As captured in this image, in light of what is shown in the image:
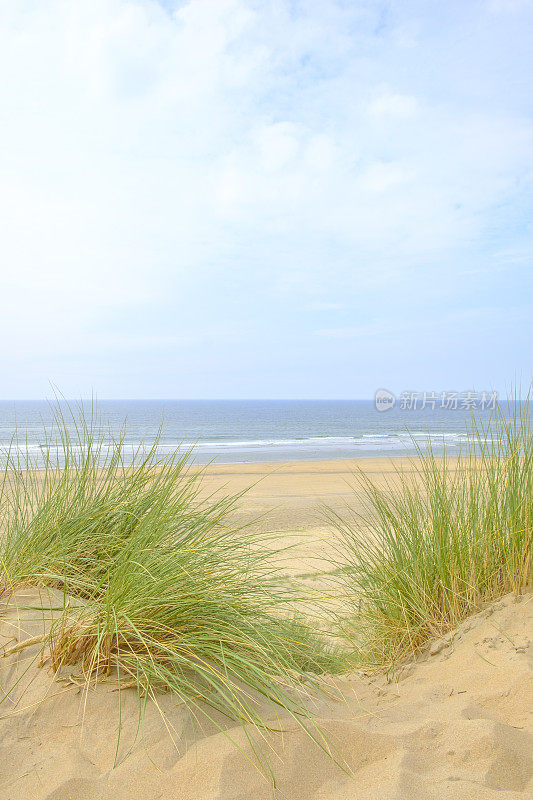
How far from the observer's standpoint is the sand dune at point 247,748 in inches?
65.3

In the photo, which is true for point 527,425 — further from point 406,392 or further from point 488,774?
point 406,392

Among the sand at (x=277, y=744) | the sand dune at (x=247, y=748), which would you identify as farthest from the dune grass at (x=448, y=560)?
the sand dune at (x=247, y=748)

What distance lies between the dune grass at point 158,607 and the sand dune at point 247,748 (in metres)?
0.08

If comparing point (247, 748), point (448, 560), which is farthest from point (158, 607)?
point (448, 560)

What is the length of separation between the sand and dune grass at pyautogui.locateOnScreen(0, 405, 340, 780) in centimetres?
8

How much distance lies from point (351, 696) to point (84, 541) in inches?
54.7

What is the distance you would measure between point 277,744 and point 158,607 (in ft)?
2.00

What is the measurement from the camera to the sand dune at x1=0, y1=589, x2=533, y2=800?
166 centimetres

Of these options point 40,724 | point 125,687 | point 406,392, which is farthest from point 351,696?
point 406,392

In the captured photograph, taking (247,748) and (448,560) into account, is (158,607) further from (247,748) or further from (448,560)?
(448,560)

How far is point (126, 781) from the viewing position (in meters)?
1.69

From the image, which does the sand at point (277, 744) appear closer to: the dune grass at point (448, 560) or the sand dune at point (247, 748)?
→ the sand dune at point (247, 748)

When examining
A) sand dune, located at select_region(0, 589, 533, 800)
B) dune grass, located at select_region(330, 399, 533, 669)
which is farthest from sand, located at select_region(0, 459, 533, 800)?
dune grass, located at select_region(330, 399, 533, 669)

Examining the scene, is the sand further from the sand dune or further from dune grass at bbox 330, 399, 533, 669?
dune grass at bbox 330, 399, 533, 669
